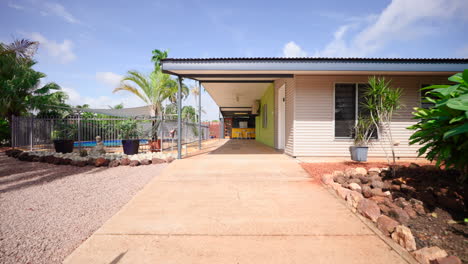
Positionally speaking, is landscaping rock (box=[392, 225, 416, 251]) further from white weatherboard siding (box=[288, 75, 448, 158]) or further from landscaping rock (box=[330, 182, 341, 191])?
white weatherboard siding (box=[288, 75, 448, 158])

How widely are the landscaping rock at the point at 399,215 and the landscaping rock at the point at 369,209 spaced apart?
13cm

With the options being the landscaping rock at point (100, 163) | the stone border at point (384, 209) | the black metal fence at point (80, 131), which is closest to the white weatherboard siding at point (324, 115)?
the stone border at point (384, 209)

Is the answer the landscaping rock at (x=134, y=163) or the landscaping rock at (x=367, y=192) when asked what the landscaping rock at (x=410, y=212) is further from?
the landscaping rock at (x=134, y=163)

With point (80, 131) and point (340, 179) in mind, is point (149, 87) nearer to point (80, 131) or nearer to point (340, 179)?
point (80, 131)

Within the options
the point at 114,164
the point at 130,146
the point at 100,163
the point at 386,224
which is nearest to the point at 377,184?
the point at 386,224

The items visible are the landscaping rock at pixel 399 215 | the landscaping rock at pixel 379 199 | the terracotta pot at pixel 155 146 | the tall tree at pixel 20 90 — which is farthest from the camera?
the tall tree at pixel 20 90

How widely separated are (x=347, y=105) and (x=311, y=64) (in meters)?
1.75

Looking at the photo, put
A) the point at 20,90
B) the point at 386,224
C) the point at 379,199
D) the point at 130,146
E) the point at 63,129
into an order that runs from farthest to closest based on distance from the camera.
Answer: the point at 20,90
the point at 63,129
the point at 130,146
the point at 379,199
the point at 386,224

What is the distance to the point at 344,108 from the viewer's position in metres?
6.03

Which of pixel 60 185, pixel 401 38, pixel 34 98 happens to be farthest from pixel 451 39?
pixel 34 98

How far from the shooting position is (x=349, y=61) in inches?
207

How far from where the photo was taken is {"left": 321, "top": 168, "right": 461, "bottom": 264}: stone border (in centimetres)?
165

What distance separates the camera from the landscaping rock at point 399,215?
2.18 meters

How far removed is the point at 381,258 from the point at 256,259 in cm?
104
